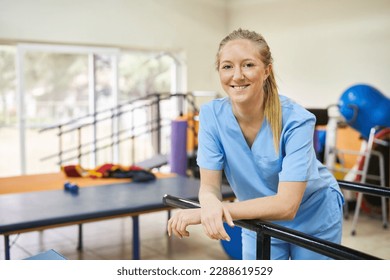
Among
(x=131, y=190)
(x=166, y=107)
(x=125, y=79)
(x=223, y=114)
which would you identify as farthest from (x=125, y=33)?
(x=223, y=114)

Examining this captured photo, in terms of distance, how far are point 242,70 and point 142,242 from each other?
284cm

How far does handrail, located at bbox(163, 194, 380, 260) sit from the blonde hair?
23 centimetres

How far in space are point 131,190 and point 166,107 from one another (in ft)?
14.7

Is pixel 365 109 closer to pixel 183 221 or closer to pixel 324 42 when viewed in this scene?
pixel 324 42

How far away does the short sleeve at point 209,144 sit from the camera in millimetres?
1454

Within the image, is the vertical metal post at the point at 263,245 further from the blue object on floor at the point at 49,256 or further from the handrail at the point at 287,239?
the blue object on floor at the point at 49,256

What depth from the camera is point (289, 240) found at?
1218 mm

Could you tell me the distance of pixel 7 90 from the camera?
6.30m

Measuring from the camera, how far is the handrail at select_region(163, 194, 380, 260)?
1.09 m

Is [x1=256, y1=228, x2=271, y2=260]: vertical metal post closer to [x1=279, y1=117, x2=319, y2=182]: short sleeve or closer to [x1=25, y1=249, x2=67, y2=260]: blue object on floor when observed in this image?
[x1=279, y1=117, x2=319, y2=182]: short sleeve

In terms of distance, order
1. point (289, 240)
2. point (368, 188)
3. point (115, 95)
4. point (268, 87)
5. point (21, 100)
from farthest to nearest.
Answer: point (115, 95) → point (21, 100) → point (368, 188) → point (268, 87) → point (289, 240)

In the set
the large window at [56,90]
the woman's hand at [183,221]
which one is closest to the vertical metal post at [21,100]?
the large window at [56,90]

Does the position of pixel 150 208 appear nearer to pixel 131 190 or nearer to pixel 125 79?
pixel 131 190

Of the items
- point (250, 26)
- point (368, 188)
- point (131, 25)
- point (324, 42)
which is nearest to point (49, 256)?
point (368, 188)
